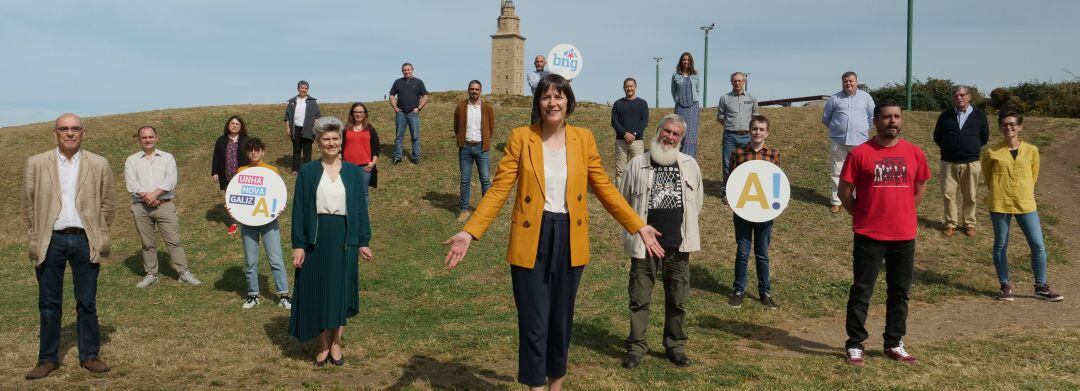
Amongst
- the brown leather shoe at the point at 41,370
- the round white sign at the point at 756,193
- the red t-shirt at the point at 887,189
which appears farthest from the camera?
the round white sign at the point at 756,193

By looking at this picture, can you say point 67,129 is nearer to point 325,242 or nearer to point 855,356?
point 325,242

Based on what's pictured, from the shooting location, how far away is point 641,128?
13031mm

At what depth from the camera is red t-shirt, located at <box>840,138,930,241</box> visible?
616 cm

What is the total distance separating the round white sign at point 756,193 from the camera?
27.9 ft

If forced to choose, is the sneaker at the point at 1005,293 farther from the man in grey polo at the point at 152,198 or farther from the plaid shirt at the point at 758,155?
the man in grey polo at the point at 152,198

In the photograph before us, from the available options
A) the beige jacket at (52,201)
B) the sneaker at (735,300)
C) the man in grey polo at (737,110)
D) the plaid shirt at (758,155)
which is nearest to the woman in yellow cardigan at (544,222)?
the beige jacket at (52,201)

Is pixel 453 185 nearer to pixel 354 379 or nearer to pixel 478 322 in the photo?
pixel 478 322

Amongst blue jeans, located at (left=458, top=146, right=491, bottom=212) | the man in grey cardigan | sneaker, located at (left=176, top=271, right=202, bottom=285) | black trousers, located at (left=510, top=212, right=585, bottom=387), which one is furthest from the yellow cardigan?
sneaker, located at (left=176, top=271, right=202, bottom=285)

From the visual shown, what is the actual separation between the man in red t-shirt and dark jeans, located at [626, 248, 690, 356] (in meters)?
1.49

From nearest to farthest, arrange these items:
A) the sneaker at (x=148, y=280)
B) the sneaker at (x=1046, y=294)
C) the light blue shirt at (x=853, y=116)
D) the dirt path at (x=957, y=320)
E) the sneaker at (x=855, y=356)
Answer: the sneaker at (x=855, y=356), the dirt path at (x=957, y=320), the sneaker at (x=1046, y=294), the sneaker at (x=148, y=280), the light blue shirt at (x=853, y=116)

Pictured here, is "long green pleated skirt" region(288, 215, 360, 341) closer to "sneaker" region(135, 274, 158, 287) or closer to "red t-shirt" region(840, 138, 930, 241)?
"red t-shirt" region(840, 138, 930, 241)

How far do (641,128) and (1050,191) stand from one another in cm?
864

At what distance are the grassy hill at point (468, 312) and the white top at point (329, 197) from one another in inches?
52.6

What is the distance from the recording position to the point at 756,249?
28.7ft
